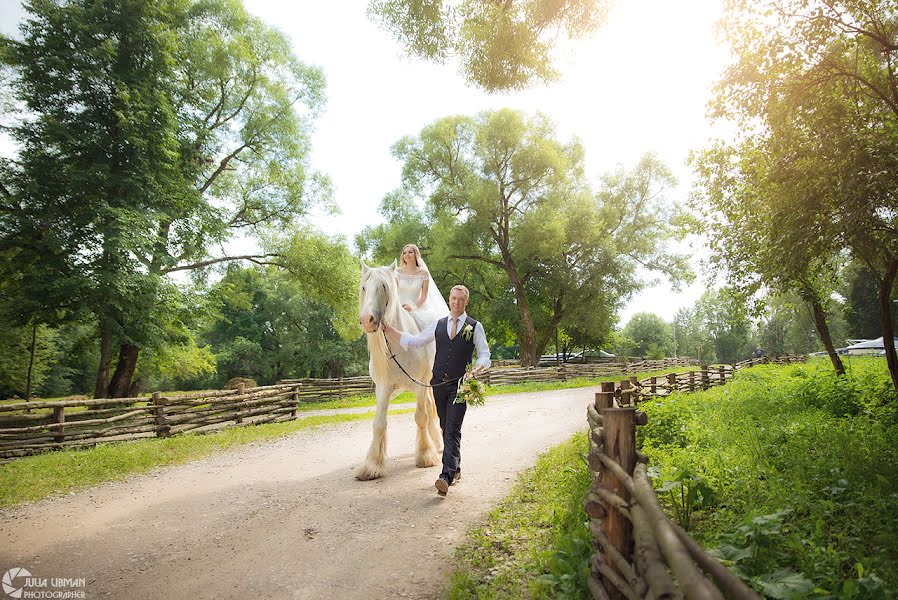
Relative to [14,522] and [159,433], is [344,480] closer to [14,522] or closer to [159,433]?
[14,522]

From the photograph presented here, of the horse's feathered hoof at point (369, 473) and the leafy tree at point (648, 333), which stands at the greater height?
the leafy tree at point (648, 333)

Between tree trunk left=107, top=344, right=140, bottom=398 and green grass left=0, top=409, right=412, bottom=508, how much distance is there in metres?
6.36

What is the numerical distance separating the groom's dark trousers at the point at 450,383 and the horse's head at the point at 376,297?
708mm

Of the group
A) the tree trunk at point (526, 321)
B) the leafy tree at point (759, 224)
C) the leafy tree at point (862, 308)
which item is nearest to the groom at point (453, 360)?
the leafy tree at point (759, 224)

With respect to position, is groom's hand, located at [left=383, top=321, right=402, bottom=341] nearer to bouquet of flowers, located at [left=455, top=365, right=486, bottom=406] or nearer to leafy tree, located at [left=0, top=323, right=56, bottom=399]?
bouquet of flowers, located at [left=455, top=365, right=486, bottom=406]

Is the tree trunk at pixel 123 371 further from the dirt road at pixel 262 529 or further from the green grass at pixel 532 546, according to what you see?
the green grass at pixel 532 546

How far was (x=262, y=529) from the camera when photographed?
13.7 ft

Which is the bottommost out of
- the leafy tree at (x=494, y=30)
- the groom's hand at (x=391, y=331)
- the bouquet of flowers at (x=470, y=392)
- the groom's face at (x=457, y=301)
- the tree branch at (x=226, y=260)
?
the bouquet of flowers at (x=470, y=392)

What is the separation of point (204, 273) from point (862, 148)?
1886 cm

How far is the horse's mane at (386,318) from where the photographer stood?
17.6 feet

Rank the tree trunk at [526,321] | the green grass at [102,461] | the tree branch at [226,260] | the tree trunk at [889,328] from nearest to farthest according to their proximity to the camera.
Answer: the green grass at [102,461], the tree trunk at [889,328], the tree branch at [226,260], the tree trunk at [526,321]

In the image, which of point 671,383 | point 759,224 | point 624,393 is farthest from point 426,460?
point 671,383

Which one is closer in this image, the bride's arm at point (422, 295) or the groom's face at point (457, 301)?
the groom's face at point (457, 301)

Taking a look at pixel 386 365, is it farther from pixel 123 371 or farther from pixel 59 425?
pixel 123 371
